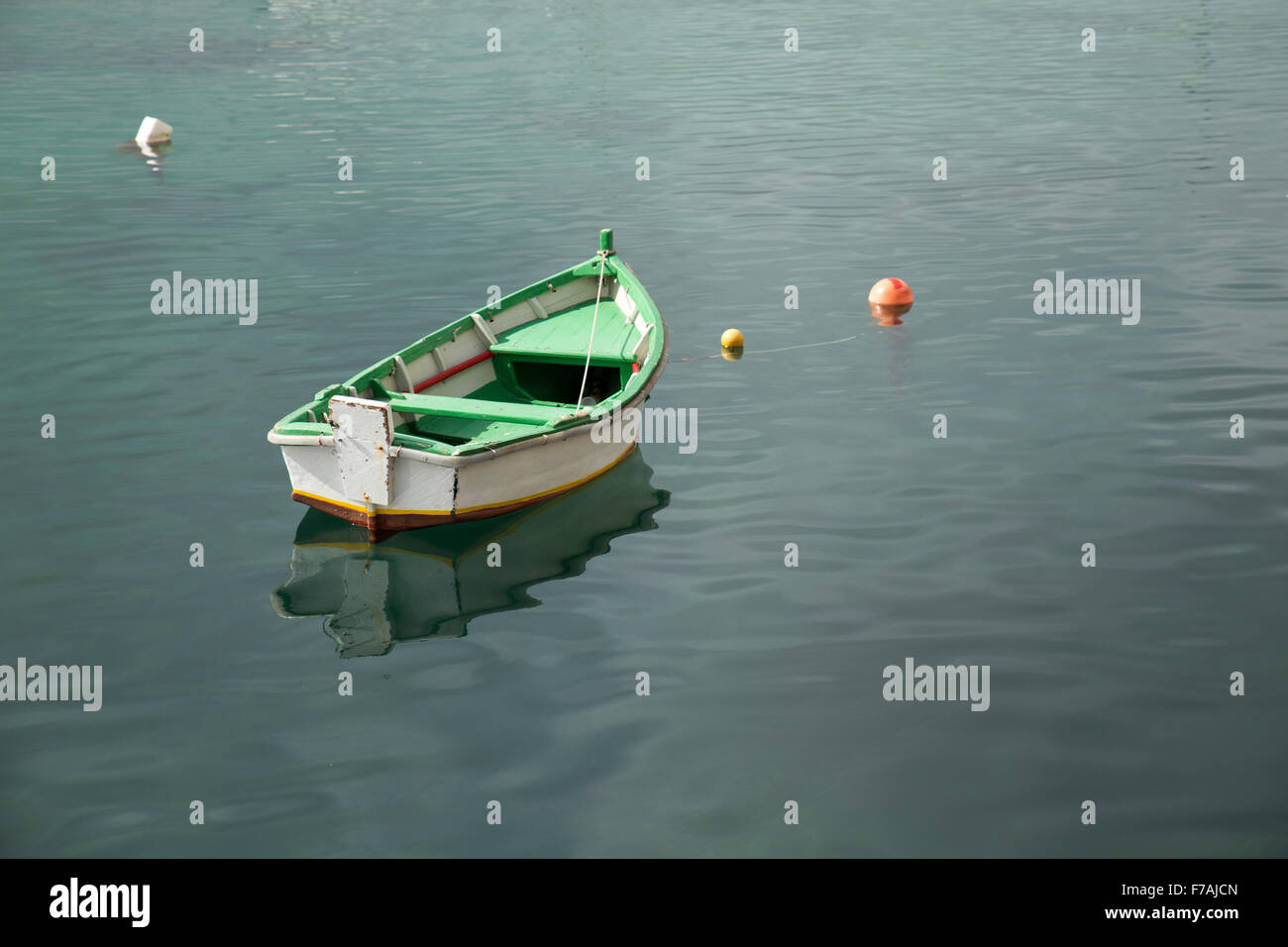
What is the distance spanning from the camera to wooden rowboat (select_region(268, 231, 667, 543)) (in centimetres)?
1235

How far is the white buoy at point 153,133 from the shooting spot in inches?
1271

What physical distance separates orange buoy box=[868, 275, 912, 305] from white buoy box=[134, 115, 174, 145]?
2153 centimetres

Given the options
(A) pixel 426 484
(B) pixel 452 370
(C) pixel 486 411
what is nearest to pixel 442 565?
(A) pixel 426 484

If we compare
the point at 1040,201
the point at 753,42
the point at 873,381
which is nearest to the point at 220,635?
the point at 873,381

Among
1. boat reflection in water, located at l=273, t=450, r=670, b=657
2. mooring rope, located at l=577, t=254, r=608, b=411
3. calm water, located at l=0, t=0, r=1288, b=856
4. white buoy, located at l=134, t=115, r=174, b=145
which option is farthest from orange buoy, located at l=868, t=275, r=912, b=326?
white buoy, located at l=134, t=115, r=174, b=145

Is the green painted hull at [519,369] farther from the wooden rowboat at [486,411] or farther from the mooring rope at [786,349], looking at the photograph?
the mooring rope at [786,349]

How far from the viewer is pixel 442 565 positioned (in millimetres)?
12469

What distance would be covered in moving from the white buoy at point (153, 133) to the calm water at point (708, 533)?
2.35 meters

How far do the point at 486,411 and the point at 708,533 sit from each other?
279 centimetres

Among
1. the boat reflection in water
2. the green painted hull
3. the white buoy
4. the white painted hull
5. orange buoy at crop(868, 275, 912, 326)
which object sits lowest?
the boat reflection in water

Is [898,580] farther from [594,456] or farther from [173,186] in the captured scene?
[173,186]

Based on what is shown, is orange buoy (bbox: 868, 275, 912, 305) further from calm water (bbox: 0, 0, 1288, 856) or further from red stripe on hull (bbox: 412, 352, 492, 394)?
red stripe on hull (bbox: 412, 352, 492, 394)

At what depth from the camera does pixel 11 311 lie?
20.2 meters

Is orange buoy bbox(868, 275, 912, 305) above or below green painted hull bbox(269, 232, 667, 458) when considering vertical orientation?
above
